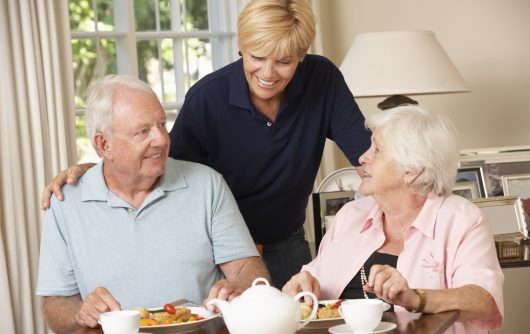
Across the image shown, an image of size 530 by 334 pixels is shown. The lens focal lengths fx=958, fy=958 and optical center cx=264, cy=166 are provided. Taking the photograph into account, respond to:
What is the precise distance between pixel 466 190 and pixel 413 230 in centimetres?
138

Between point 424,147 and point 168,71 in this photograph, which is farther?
point 168,71

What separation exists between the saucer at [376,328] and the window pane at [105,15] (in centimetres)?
235

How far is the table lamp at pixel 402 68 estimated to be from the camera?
3.97m

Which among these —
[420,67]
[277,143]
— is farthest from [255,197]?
[420,67]

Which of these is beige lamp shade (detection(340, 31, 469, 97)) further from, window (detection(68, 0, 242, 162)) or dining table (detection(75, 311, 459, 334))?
dining table (detection(75, 311, 459, 334))

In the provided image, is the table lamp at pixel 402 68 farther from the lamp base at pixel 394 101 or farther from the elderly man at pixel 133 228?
the elderly man at pixel 133 228

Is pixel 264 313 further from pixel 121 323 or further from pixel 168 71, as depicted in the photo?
pixel 168 71

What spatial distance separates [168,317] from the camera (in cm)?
217

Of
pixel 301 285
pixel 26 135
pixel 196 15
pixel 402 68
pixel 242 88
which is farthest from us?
pixel 196 15

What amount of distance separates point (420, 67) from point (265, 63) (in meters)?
1.44

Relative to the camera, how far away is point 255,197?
3086mm

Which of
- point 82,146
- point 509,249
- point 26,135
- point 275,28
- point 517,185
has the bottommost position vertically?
point 509,249

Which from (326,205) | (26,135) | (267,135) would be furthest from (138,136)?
(326,205)

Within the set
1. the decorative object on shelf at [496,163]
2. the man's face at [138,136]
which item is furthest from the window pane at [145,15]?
the man's face at [138,136]
